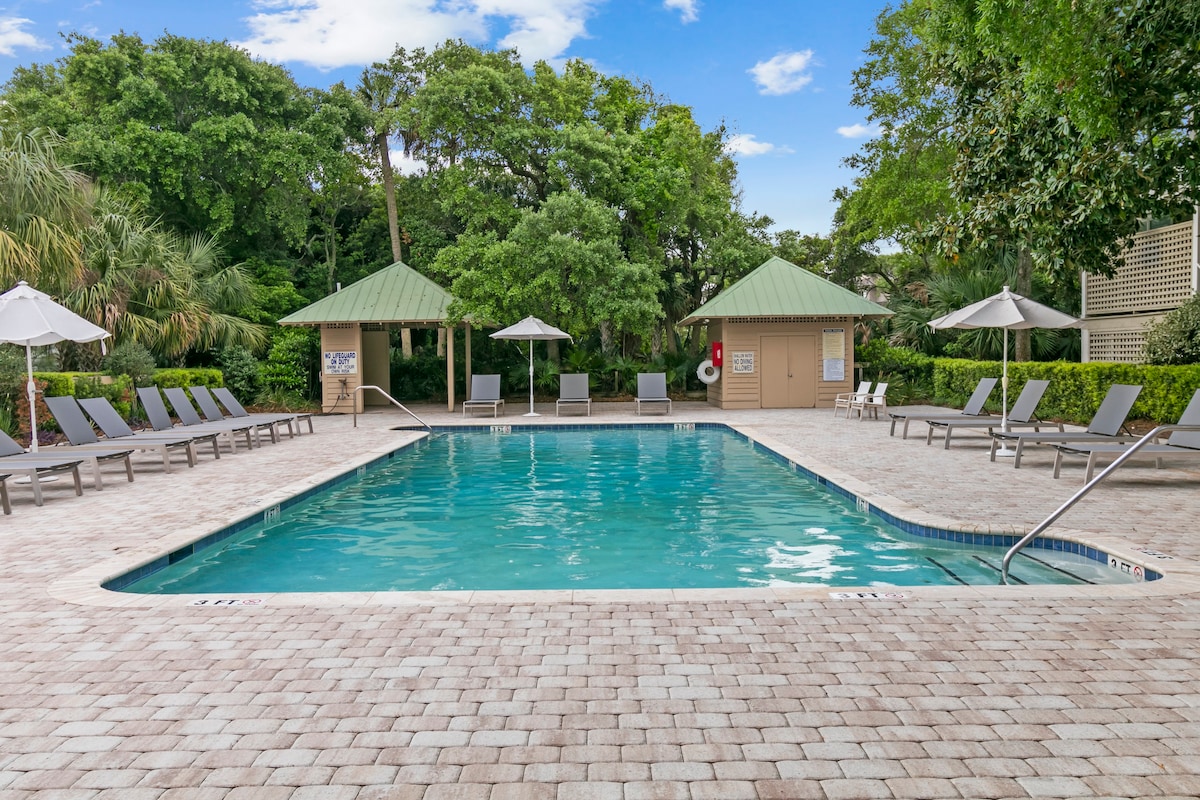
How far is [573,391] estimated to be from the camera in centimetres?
1988

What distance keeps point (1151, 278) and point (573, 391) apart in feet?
41.2

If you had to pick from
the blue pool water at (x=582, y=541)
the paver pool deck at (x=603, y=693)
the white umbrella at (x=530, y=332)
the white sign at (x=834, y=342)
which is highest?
the white umbrella at (x=530, y=332)

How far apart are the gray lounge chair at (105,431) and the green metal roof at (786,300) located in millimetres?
13244

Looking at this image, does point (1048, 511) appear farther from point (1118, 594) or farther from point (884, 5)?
point (884, 5)

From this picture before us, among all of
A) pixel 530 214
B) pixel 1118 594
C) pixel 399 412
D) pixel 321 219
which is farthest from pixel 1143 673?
pixel 321 219

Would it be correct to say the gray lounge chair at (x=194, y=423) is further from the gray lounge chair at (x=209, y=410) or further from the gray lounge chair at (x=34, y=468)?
the gray lounge chair at (x=34, y=468)

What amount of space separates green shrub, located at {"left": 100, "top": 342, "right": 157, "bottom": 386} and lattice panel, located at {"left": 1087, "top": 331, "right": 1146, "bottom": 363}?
19.8m

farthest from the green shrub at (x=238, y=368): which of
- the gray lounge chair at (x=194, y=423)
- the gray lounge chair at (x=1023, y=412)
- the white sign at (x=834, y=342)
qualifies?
the gray lounge chair at (x=1023, y=412)

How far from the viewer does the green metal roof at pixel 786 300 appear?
20.5 metres

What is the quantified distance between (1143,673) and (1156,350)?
12240mm

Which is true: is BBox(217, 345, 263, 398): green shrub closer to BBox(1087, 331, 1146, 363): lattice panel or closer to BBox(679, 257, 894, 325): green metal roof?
BBox(679, 257, 894, 325): green metal roof

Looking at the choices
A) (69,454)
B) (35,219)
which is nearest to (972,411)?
(69,454)

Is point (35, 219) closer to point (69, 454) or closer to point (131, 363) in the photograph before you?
point (131, 363)

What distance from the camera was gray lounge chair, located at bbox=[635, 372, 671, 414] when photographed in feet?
64.4
